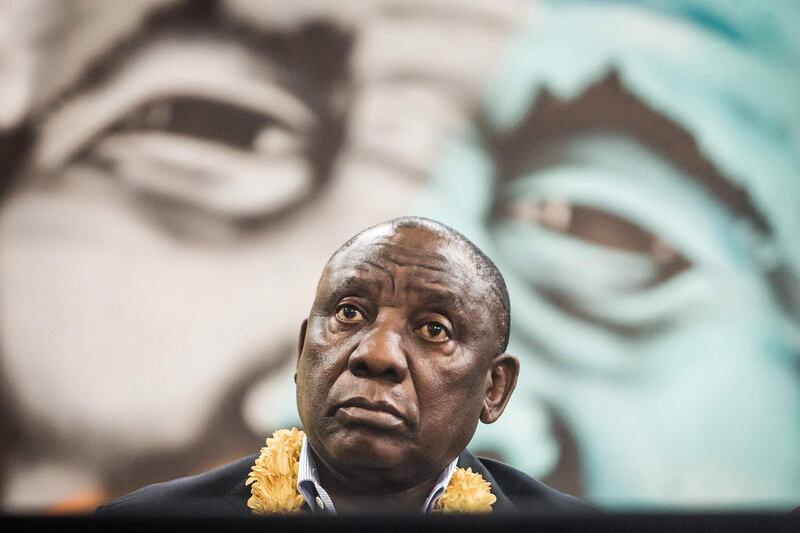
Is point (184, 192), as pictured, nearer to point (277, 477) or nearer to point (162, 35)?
point (162, 35)

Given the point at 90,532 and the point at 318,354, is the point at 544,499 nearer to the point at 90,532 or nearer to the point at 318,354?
the point at 318,354

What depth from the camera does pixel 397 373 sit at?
1806 mm

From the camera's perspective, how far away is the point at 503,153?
5621 mm

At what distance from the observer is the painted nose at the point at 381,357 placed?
1.79 meters

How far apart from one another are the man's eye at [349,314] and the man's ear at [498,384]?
30 cm

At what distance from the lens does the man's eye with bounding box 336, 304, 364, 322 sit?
1.91 meters

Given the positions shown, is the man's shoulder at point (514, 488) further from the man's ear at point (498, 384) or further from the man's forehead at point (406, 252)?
the man's forehead at point (406, 252)

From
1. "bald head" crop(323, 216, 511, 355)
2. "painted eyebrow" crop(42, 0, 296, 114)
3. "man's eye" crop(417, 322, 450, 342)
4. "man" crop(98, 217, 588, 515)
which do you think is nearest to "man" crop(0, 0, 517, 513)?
"painted eyebrow" crop(42, 0, 296, 114)

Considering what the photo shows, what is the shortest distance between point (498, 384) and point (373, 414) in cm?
37

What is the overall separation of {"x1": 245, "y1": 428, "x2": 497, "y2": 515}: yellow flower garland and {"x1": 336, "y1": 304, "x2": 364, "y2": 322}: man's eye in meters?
0.37

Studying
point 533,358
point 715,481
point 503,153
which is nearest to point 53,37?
point 503,153

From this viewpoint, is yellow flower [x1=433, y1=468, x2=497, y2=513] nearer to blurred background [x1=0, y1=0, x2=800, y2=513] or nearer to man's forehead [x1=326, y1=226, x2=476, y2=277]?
man's forehead [x1=326, y1=226, x2=476, y2=277]

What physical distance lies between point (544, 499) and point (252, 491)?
2.23 feet

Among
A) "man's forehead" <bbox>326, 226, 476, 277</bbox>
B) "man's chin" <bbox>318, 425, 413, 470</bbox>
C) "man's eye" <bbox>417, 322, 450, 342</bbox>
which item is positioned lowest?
"man's chin" <bbox>318, 425, 413, 470</bbox>
